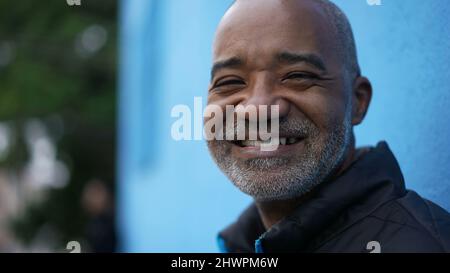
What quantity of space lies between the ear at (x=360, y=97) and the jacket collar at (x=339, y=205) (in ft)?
0.45

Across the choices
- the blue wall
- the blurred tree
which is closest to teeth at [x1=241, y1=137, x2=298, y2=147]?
the blue wall

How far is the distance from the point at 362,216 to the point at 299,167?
0.19 metres

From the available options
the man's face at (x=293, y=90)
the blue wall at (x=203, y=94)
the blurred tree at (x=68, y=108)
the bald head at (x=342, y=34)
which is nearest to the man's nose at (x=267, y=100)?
the man's face at (x=293, y=90)

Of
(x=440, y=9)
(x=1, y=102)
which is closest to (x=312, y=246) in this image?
(x=440, y=9)

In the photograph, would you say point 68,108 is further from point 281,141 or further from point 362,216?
point 362,216

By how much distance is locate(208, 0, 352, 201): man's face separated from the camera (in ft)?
4.78

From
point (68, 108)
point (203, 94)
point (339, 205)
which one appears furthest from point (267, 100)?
point (68, 108)

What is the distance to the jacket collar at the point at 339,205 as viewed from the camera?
1.44 m

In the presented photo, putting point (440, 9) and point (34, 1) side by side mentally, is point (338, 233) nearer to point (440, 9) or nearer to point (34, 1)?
point (440, 9)

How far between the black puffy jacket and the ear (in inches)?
4.2

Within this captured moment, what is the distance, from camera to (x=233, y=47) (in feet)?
4.98

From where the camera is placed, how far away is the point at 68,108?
30.0 feet

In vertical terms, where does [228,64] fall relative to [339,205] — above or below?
above

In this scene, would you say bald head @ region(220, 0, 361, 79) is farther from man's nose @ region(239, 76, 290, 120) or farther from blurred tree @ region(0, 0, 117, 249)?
blurred tree @ region(0, 0, 117, 249)
